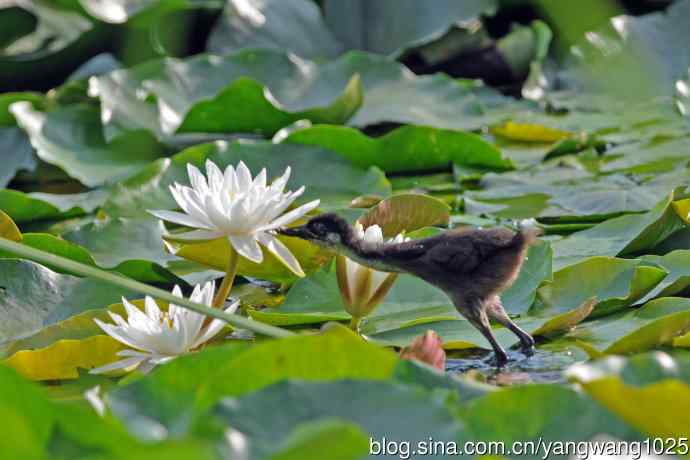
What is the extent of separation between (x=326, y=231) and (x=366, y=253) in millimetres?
140

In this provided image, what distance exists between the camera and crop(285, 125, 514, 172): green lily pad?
5.04 meters

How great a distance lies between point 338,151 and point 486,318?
6.71ft

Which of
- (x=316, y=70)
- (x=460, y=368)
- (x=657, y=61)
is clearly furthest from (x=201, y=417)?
(x=657, y=61)

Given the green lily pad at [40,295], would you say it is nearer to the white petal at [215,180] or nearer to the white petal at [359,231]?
the white petal at [215,180]

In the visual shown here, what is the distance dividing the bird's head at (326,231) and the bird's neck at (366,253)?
2 centimetres

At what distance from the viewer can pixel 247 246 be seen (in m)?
3.15

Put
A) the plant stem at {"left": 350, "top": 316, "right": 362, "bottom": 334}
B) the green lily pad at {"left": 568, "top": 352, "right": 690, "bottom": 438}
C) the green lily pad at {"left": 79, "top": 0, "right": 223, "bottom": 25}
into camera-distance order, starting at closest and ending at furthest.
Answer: the green lily pad at {"left": 568, "top": 352, "right": 690, "bottom": 438} < the plant stem at {"left": 350, "top": 316, "right": 362, "bottom": 334} < the green lily pad at {"left": 79, "top": 0, "right": 223, "bottom": 25}

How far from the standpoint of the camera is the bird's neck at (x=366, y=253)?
10.4 feet

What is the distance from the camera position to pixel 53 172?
585 cm

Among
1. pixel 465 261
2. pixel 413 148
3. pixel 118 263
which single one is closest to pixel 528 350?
pixel 465 261

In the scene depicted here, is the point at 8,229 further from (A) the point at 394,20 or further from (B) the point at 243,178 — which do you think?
(A) the point at 394,20

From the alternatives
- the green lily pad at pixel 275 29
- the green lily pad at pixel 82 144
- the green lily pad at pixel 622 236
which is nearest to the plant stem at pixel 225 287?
the green lily pad at pixel 622 236

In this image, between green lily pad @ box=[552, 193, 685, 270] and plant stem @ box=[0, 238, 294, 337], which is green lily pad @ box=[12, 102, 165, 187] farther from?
plant stem @ box=[0, 238, 294, 337]

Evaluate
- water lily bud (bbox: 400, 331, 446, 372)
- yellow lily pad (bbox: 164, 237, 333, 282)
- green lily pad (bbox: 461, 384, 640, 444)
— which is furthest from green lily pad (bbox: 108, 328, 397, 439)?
yellow lily pad (bbox: 164, 237, 333, 282)
